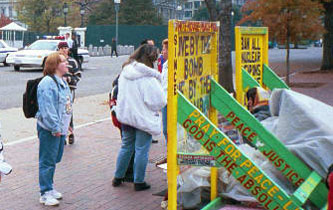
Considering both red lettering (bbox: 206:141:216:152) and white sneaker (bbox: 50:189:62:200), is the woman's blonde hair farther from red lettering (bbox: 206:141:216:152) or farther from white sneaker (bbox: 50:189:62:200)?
red lettering (bbox: 206:141:216:152)

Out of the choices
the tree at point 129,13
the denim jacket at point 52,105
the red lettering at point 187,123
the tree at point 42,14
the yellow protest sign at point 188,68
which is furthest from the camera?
the tree at point 129,13

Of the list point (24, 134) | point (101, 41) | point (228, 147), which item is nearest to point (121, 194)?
point (228, 147)

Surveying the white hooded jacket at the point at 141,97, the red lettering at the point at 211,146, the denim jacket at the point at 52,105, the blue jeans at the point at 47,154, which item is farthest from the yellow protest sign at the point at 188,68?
the blue jeans at the point at 47,154

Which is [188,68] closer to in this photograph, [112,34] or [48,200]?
[48,200]

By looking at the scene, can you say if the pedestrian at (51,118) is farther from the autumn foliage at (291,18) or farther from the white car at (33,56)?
the white car at (33,56)

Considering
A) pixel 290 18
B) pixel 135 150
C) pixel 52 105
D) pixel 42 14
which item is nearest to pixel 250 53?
pixel 135 150

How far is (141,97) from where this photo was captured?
604 centimetres

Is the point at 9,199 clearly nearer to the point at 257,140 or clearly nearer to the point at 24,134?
the point at 257,140

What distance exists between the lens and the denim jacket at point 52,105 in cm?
549

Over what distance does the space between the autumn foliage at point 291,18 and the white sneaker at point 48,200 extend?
1425 cm

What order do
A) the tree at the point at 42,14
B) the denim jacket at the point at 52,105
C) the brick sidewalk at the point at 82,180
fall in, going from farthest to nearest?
the tree at the point at 42,14 → the brick sidewalk at the point at 82,180 → the denim jacket at the point at 52,105

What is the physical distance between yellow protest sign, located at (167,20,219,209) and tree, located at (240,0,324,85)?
13.9 m

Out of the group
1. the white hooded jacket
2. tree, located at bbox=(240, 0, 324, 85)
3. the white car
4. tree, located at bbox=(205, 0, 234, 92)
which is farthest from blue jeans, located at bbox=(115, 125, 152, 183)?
the white car

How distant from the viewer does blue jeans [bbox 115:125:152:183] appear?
6180mm
